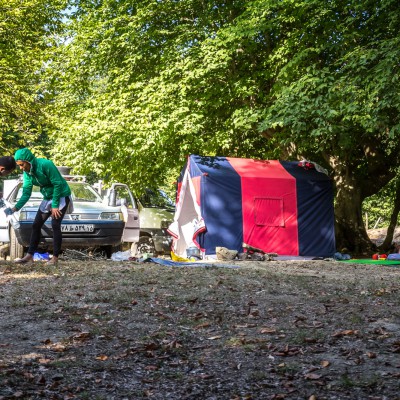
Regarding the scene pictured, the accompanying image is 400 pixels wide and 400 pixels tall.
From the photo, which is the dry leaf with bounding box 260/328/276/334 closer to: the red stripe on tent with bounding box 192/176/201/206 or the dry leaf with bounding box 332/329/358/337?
the dry leaf with bounding box 332/329/358/337

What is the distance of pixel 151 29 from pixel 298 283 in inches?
446

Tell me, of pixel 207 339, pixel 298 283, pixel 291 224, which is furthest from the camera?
pixel 291 224

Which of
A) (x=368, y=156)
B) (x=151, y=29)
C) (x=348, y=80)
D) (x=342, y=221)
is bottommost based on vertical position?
(x=342, y=221)

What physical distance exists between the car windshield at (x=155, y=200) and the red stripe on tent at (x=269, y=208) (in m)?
3.08

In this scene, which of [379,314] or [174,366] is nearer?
[174,366]

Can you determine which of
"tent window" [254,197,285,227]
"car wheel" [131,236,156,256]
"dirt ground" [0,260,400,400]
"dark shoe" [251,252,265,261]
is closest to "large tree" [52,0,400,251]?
"tent window" [254,197,285,227]

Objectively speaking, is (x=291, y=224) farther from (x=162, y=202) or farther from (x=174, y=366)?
(x=174, y=366)

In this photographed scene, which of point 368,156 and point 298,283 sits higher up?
point 368,156

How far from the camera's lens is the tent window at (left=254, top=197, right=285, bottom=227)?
14805 mm

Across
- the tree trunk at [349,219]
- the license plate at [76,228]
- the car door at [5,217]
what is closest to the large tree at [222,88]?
the tree trunk at [349,219]

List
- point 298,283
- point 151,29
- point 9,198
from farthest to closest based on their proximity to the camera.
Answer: point 151,29 → point 9,198 → point 298,283

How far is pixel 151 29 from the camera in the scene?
17031 mm

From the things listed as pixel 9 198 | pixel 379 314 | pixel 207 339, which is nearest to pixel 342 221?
pixel 9 198

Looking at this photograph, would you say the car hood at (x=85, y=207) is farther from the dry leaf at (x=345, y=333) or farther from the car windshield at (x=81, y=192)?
the dry leaf at (x=345, y=333)
